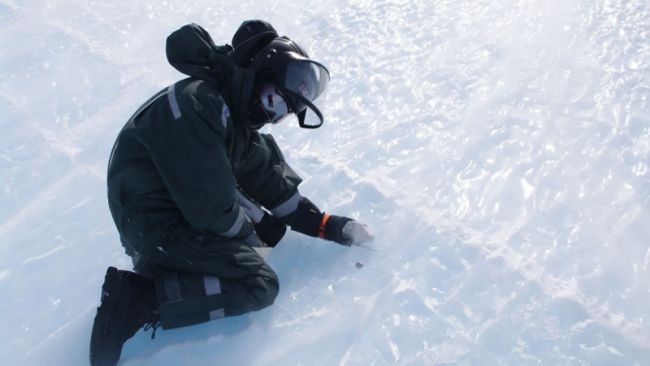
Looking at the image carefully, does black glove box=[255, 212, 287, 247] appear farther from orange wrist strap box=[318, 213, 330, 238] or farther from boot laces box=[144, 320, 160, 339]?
boot laces box=[144, 320, 160, 339]

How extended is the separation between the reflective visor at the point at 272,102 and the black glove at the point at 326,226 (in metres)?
0.55

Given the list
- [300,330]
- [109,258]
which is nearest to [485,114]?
[300,330]

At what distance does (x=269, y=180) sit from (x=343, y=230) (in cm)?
37

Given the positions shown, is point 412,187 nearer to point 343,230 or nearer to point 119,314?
point 343,230

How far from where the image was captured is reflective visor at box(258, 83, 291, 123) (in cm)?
213

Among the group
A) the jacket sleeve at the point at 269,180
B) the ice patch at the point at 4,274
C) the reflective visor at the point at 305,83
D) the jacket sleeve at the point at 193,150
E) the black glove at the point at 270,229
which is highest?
the reflective visor at the point at 305,83

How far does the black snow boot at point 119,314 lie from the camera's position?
2.16 metres

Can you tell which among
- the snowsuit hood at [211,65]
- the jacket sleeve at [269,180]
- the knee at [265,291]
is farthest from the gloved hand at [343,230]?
the snowsuit hood at [211,65]

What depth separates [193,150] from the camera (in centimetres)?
205

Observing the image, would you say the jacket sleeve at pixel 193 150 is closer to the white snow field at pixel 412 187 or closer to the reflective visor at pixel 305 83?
the reflective visor at pixel 305 83

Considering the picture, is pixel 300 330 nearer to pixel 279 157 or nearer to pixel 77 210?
pixel 279 157

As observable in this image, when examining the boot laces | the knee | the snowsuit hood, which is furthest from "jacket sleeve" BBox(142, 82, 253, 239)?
the boot laces

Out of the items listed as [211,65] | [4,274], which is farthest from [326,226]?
[4,274]

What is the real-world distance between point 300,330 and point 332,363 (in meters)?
0.19
